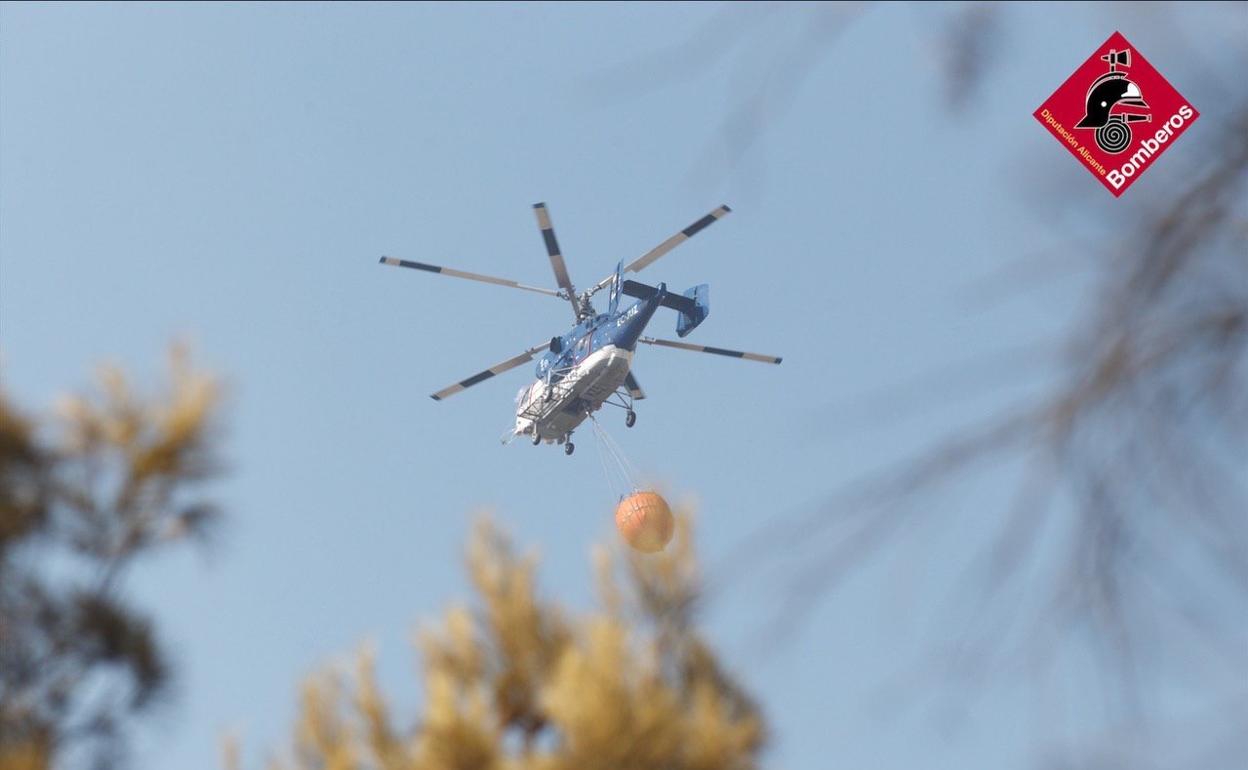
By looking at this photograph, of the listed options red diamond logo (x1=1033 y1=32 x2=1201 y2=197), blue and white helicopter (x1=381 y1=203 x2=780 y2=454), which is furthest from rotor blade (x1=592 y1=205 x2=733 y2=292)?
red diamond logo (x1=1033 y1=32 x2=1201 y2=197)

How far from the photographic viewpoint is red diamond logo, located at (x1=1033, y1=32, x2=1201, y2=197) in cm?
157

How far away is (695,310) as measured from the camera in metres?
14.8

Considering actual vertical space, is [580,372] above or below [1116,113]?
above

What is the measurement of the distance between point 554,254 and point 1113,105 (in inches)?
429

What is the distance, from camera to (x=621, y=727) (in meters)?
3.35

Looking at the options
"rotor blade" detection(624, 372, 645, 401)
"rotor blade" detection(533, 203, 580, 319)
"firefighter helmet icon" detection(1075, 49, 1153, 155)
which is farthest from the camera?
"rotor blade" detection(624, 372, 645, 401)

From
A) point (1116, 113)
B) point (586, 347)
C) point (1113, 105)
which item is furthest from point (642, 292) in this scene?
point (1113, 105)

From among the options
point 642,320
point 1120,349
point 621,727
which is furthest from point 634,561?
point 642,320

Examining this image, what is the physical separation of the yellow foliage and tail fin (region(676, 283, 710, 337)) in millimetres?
10915

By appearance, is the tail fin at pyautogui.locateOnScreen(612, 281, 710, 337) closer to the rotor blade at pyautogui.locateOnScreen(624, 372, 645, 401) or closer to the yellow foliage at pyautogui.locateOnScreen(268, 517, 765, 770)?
the rotor blade at pyautogui.locateOnScreen(624, 372, 645, 401)

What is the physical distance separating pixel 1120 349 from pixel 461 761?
106 inches

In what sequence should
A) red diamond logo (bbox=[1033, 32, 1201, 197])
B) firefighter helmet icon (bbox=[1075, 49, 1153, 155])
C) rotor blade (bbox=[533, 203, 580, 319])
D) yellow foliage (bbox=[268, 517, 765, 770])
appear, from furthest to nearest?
rotor blade (bbox=[533, 203, 580, 319])
yellow foliage (bbox=[268, 517, 765, 770])
firefighter helmet icon (bbox=[1075, 49, 1153, 155])
red diamond logo (bbox=[1033, 32, 1201, 197])

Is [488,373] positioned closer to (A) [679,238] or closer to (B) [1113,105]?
(A) [679,238]

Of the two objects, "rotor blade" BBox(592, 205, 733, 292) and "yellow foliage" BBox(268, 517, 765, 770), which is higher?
"rotor blade" BBox(592, 205, 733, 292)
